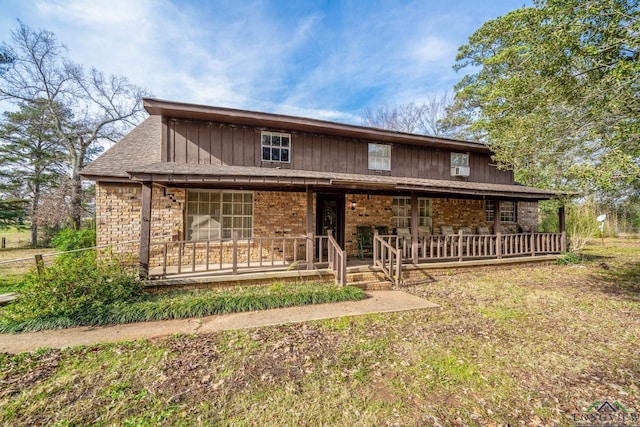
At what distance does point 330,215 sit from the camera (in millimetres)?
9508

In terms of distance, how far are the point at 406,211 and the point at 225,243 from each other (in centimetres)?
682

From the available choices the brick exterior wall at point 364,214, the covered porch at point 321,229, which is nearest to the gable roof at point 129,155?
the covered porch at point 321,229

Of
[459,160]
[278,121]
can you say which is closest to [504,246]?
[459,160]

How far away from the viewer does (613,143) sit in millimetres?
5328

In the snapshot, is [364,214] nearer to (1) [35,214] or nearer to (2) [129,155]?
(2) [129,155]

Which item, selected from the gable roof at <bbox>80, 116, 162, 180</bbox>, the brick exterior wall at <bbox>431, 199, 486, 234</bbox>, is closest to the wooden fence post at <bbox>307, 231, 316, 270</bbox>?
the gable roof at <bbox>80, 116, 162, 180</bbox>

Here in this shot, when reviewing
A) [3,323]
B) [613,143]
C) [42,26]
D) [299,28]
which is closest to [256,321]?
[3,323]

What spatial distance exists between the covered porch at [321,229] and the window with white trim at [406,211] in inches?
2.1

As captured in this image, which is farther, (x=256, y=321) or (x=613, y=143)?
(x=613, y=143)

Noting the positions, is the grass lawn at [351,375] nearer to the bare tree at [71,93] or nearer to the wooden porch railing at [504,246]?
the wooden porch railing at [504,246]

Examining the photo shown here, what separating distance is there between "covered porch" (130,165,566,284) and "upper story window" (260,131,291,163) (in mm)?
933

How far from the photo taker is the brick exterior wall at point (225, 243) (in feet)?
24.6

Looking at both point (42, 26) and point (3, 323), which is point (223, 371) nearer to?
point (3, 323)

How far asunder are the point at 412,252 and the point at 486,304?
97.6 inches
